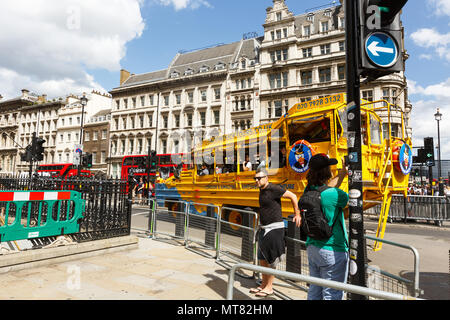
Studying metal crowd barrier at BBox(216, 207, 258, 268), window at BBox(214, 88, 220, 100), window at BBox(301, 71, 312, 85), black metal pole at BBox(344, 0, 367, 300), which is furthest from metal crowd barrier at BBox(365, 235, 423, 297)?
window at BBox(214, 88, 220, 100)

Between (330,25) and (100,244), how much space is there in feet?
116

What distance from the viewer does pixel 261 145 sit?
9141mm

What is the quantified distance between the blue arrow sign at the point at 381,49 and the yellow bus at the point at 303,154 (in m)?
2.86

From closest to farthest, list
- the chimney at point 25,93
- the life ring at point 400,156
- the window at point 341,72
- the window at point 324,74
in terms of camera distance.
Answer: the life ring at point 400,156 → the window at point 341,72 → the window at point 324,74 → the chimney at point 25,93

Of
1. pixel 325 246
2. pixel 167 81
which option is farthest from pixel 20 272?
pixel 167 81

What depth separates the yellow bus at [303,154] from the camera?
22.1ft

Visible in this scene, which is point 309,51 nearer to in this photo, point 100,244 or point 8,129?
point 100,244

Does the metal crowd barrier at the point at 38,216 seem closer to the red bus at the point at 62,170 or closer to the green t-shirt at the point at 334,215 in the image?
the green t-shirt at the point at 334,215

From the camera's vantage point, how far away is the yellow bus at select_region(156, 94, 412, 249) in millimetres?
6746

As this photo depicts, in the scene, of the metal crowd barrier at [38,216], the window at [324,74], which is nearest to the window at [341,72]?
the window at [324,74]

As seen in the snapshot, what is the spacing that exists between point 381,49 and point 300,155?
4.18 metres

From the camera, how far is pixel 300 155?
7.27 meters

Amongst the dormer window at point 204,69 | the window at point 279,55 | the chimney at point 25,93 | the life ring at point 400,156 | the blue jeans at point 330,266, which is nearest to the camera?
the blue jeans at point 330,266

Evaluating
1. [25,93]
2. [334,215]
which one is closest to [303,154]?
[334,215]
